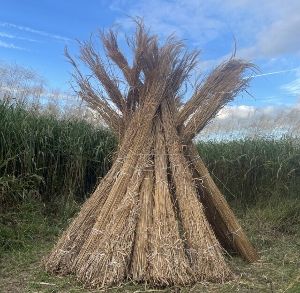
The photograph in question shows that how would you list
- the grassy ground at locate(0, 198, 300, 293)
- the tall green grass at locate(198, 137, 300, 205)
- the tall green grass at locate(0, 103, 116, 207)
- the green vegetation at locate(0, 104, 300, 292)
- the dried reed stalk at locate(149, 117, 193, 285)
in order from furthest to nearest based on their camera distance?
the tall green grass at locate(198, 137, 300, 205) → the tall green grass at locate(0, 103, 116, 207) → the green vegetation at locate(0, 104, 300, 292) → the grassy ground at locate(0, 198, 300, 293) → the dried reed stalk at locate(149, 117, 193, 285)

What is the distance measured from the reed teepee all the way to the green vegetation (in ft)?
0.96

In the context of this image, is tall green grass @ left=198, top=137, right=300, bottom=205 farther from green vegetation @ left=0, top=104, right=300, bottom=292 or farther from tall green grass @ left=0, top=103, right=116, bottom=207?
tall green grass @ left=0, top=103, right=116, bottom=207

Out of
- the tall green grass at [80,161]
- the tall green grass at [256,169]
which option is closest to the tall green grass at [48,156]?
the tall green grass at [80,161]

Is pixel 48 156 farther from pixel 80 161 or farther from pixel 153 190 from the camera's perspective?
pixel 153 190

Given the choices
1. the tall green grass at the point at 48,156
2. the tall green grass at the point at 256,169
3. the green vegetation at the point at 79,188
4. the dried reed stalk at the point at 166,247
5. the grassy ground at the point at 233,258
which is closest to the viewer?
the dried reed stalk at the point at 166,247

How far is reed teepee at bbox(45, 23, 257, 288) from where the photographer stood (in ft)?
12.0

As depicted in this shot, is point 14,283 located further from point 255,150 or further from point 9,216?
point 255,150

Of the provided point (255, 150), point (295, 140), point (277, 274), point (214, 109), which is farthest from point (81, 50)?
point (295, 140)

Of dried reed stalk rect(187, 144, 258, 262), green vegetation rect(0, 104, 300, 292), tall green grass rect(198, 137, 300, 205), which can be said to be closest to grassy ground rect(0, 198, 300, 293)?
green vegetation rect(0, 104, 300, 292)

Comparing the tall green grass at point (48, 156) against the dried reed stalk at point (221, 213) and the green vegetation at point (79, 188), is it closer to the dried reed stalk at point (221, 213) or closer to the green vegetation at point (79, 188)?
the green vegetation at point (79, 188)

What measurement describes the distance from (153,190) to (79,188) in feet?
8.54

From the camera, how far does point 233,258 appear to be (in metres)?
4.41

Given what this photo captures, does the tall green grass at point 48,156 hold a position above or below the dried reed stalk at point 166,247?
above

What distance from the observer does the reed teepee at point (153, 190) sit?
3.65 metres
